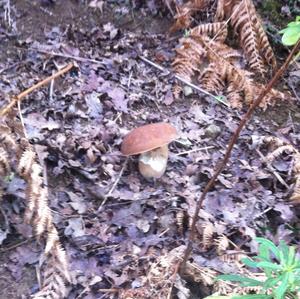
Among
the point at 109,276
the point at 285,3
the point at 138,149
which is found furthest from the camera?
the point at 285,3

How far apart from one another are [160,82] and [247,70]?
951 mm

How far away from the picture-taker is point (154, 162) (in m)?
3.80

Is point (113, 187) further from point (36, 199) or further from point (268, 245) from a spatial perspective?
point (268, 245)

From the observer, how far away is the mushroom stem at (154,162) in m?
3.79

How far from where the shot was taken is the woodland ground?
3.29 meters

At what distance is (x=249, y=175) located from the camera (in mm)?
4070

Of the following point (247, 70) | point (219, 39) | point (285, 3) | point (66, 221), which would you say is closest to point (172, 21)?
point (219, 39)

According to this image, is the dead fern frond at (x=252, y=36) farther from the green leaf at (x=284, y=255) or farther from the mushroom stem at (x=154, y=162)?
the green leaf at (x=284, y=255)

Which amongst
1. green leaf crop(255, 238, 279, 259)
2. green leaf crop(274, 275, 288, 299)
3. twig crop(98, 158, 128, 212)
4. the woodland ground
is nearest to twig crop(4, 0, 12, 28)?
the woodland ground

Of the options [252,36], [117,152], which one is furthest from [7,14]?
[252,36]

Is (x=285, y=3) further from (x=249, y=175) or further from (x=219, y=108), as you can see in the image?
(x=249, y=175)

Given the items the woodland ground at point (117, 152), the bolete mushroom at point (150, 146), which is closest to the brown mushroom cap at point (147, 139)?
the bolete mushroom at point (150, 146)

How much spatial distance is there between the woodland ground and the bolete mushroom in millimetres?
117

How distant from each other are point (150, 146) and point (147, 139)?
59 mm
